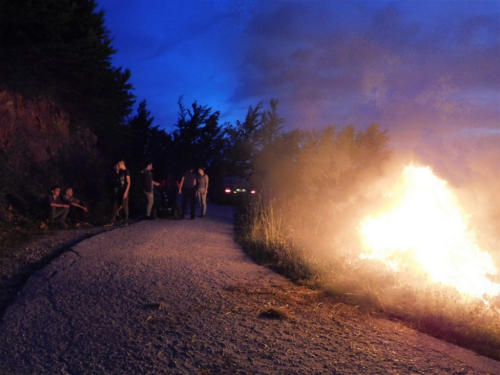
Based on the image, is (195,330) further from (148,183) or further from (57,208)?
(148,183)

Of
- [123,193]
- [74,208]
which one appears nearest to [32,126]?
[74,208]

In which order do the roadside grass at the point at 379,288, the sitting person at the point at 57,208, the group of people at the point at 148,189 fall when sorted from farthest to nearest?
1. the group of people at the point at 148,189
2. the sitting person at the point at 57,208
3. the roadside grass at the point at 379,288

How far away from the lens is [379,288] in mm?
6551

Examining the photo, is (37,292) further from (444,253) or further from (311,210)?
(311,210)

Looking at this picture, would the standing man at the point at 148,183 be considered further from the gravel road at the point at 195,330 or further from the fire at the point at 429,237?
the fire at the point at 429,237

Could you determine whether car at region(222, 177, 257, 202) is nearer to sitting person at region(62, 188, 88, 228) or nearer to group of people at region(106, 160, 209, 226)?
group of people at region(106, 160, 209, 226)

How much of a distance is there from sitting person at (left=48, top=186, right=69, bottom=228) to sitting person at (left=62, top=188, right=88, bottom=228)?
0.21 metres

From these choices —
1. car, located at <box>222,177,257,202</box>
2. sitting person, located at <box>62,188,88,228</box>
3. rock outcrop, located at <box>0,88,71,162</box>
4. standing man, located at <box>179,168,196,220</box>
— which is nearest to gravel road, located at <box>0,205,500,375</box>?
sitting person, located at <box>62,188,88,228</box>

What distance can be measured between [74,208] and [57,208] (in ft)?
2.63

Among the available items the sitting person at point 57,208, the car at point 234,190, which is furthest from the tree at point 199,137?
the sitting person at point 57,208

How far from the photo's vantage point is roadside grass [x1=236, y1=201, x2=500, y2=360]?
5.24m

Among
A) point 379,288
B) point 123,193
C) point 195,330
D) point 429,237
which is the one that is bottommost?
point 195,330

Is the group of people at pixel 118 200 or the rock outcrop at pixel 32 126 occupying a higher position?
the rock outcrop at pixel 32 126

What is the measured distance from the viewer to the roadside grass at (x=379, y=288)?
5238mm
